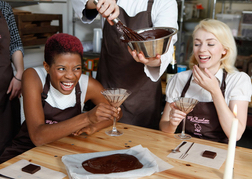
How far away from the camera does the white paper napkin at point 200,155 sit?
1.20 m

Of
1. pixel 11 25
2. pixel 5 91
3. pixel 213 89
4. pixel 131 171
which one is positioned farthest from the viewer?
pixel 11 25

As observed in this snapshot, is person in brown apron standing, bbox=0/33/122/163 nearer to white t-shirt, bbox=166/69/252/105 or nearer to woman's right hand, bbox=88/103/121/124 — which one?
woman's right hand, bbox=88/103/121/124

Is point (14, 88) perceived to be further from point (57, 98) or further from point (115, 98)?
point (115, 98)

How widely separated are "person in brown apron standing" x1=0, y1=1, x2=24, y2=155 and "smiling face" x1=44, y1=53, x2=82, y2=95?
0.47 metres

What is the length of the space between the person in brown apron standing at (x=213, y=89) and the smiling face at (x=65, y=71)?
1.99 ft

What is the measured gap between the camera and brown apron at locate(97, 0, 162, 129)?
75.7 inches

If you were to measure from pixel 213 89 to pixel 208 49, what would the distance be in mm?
314

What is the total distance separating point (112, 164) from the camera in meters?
1.13

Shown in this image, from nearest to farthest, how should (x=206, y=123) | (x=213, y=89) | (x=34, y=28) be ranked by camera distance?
(x=213, y=89) → (x=206, y=123) → (x=34, y=28)

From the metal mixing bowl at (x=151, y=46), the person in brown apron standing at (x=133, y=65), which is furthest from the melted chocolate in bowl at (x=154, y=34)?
the person in brown apron standing at (x=133, y=65)

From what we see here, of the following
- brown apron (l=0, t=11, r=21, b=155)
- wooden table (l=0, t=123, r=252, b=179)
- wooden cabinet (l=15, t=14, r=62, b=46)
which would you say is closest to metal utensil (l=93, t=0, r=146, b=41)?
wooden table (l=0, t=123, r=252, b=179)

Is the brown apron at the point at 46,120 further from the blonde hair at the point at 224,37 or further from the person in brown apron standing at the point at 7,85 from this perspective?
the blonde hair at the point at 224,37

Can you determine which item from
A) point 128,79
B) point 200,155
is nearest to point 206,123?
point 200,155

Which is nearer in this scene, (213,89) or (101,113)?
(101,113)
